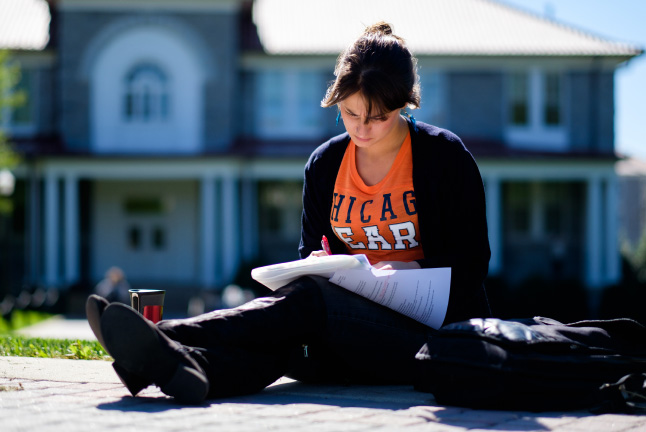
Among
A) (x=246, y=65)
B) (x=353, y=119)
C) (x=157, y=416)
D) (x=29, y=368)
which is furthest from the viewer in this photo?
(x=246, y=65)

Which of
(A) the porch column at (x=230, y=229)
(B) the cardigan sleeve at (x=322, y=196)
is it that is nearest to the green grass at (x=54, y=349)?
(B) the cardigan sleeve at (x=322, y=196)

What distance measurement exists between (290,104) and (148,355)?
21.4 meters

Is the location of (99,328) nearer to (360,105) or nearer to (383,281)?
(383,281)

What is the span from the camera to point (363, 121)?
3547mm

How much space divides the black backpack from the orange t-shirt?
71 cm

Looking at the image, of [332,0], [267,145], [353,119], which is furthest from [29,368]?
[332,0]

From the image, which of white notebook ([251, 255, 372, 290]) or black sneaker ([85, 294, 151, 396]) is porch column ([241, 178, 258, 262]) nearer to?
white notebook ([251, 255, 372, 290])

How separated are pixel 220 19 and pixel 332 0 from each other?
5640mm

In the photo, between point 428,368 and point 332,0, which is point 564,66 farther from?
point 428,368

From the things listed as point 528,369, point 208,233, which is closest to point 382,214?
point 528,369

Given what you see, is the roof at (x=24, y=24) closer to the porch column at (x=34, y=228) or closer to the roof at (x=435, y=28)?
the porch column at (x=34, y=228)

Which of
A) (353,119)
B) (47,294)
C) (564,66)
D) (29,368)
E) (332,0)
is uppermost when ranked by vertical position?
(332,0)

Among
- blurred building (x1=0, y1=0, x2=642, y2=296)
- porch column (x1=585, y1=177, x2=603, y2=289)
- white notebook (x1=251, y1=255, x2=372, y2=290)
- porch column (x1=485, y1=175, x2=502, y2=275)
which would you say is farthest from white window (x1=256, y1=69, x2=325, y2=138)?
white notebook (x1=251, y1=255, x2=372, y2=290)

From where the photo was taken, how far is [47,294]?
2069 centimetres
